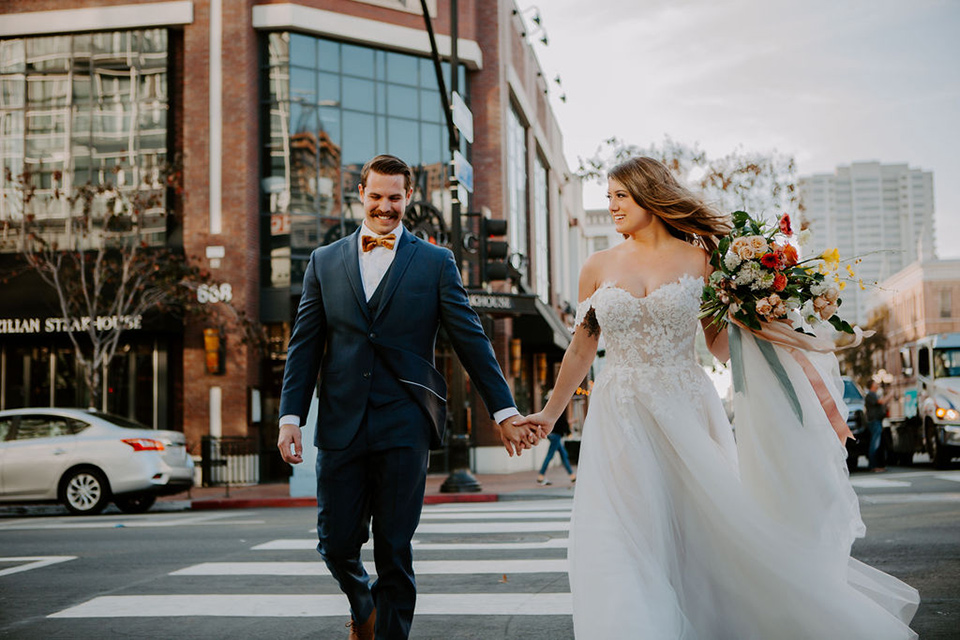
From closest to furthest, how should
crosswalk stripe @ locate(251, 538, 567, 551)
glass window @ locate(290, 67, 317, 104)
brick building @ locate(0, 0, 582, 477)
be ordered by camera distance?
crosswalk stripe @ locate(251, 538, 567, 551) < brick building @ locate(0, 0, 582, 477) < glass window @ locate(290, 67, 317, 104)

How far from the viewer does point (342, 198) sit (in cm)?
2233

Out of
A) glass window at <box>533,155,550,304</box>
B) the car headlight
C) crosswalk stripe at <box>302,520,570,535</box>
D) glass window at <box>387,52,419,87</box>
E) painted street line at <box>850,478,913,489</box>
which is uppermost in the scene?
glass window at <box>387,52,419,87</box>

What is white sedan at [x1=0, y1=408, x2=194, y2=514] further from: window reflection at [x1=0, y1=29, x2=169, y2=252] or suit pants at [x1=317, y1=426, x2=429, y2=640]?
suit pants at [x1=317, y1=426, x2=429, y2=640]

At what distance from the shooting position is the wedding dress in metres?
3.89

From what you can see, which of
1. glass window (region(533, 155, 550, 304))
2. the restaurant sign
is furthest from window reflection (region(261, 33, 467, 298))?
glass window (region(533, 155, 550, 304))

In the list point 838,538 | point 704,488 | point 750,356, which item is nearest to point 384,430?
point 704,488

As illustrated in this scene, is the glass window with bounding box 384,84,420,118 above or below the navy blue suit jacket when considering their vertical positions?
above

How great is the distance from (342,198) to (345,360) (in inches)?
722

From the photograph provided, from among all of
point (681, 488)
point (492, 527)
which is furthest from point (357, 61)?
point (681, 488)

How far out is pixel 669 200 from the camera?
4.41 metres

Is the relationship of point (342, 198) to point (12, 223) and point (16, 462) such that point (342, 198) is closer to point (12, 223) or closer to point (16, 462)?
point (12, 223)

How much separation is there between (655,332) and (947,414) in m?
16.5

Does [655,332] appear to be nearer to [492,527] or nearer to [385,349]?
[385,349]

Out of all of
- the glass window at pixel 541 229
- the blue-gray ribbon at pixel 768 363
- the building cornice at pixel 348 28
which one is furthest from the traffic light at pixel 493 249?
the glass window at pixel 541 229
